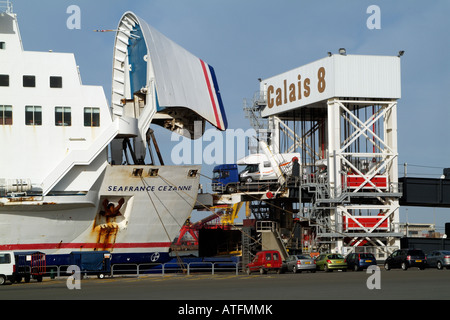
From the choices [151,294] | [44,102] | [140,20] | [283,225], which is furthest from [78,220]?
[283,225]

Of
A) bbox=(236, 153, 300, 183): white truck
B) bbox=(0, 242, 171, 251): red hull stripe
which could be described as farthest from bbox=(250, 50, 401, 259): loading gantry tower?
bbox=(0, 242, 171, 251): red hull stripe

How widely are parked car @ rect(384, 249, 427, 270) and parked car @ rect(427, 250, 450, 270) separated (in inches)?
45.9

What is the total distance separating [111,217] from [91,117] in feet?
19.3

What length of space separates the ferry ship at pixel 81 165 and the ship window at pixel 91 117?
2.3 inches

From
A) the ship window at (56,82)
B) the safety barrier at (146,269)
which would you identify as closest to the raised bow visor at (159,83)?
the ship window at (56,82)

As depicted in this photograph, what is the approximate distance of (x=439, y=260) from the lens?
44.2 metres

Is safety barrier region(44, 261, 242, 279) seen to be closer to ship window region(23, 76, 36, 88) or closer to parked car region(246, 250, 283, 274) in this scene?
parked car region(246, 250, 283, 274)

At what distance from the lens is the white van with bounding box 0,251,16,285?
35812 mm

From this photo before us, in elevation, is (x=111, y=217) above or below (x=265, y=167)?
below

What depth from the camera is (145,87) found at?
1708 inches

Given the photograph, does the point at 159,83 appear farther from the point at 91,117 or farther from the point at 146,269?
the point at 146,269

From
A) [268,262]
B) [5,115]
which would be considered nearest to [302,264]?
[268,262]

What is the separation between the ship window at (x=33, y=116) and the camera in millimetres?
40875

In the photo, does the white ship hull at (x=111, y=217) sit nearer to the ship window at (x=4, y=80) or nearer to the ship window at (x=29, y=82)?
the ship window at (x=29, y=82)
